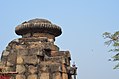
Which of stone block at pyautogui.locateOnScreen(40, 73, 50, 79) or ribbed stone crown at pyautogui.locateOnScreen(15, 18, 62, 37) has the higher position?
ribbed stone crown at pyautogui.locateOnScreen(15, 18, 62, 37)

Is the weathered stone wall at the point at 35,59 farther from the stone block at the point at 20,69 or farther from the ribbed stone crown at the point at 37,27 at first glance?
the ribbed stone crown at the point at 37,27

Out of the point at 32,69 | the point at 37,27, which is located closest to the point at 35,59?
the point at 32,69

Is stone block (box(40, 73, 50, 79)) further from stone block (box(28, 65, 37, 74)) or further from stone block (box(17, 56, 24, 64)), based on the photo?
stone block (box(17, 56, 24, 64))

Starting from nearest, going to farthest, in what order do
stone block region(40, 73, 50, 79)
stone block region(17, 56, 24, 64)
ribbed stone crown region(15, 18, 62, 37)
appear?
1. stone block region(40, 73, 50, 79)
2. stone block region(17, 56, 24, 64)
3. ribbed stone crown region(15, 18, 62, 37)

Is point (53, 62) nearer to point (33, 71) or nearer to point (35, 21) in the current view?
point (33, 71)

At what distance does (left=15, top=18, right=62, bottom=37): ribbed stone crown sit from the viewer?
337 inches

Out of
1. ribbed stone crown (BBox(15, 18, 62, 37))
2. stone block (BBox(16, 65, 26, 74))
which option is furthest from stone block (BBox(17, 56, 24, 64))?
ribbed stone crown (BBox(15, 18, 62, 37))

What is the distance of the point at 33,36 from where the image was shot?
28.3ft

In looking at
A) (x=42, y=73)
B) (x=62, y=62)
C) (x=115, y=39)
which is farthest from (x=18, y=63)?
(x=115, y=39)

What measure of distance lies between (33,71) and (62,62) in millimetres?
971

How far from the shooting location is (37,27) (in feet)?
28.2

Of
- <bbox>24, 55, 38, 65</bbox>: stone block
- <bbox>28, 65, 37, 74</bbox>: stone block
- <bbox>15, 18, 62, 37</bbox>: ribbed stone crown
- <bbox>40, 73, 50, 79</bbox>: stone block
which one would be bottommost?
<bbox>40, 73, 50, 79</bbox>: stone block

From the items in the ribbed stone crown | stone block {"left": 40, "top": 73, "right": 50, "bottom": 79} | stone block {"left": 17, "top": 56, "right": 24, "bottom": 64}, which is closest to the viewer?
stone block {"left": 40, "top": 73, "right": 50, "bottom": 79}

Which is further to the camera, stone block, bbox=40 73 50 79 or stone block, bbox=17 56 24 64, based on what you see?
stone block, bbox=17 56 24 64
